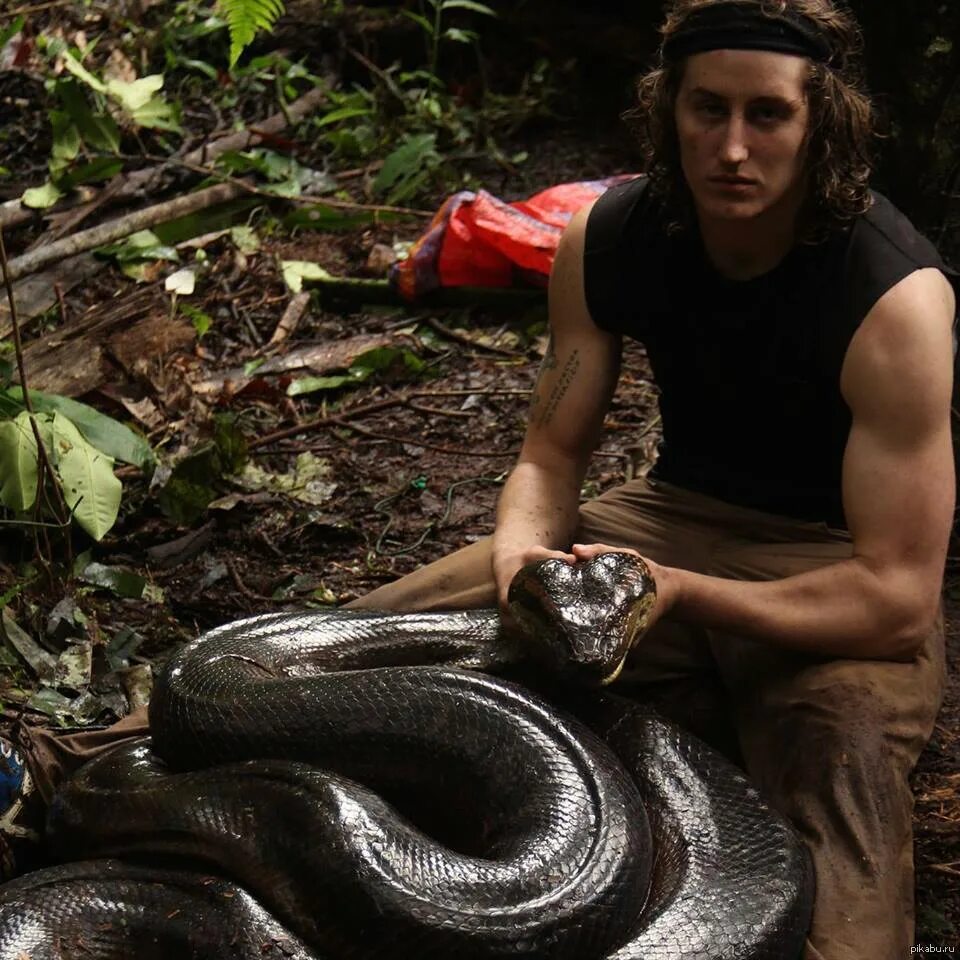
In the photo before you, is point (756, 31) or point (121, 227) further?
point (121, 227)

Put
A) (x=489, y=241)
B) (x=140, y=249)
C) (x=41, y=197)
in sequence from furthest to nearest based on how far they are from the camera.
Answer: (x=41, y=197), (x=140, y=249), (x=489, y=241)

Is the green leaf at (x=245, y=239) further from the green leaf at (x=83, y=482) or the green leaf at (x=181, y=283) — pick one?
the green leaf at (x=83, y=482)

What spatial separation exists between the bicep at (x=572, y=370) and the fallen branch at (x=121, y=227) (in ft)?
10.1

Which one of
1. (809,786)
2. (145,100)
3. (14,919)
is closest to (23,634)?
(14,919)

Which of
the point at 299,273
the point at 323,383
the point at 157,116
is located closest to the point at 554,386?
the point at 323,383

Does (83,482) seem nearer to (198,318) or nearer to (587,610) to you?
(198,318)

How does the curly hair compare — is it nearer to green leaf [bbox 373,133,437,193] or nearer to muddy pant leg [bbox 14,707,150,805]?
muddy pant leg [bbox 14,707,150,805]

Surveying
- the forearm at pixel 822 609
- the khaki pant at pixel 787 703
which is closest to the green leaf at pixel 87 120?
the khaki pant at pixel 787 703

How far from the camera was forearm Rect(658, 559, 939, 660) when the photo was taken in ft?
11.0

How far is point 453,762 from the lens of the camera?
10.1 ft

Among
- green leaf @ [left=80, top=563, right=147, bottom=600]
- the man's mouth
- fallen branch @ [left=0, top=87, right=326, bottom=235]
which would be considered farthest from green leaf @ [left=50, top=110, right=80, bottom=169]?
the man's mouth

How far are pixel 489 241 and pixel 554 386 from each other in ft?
7.89

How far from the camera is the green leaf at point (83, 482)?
4.53 metres

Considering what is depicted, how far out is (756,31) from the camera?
335cm
